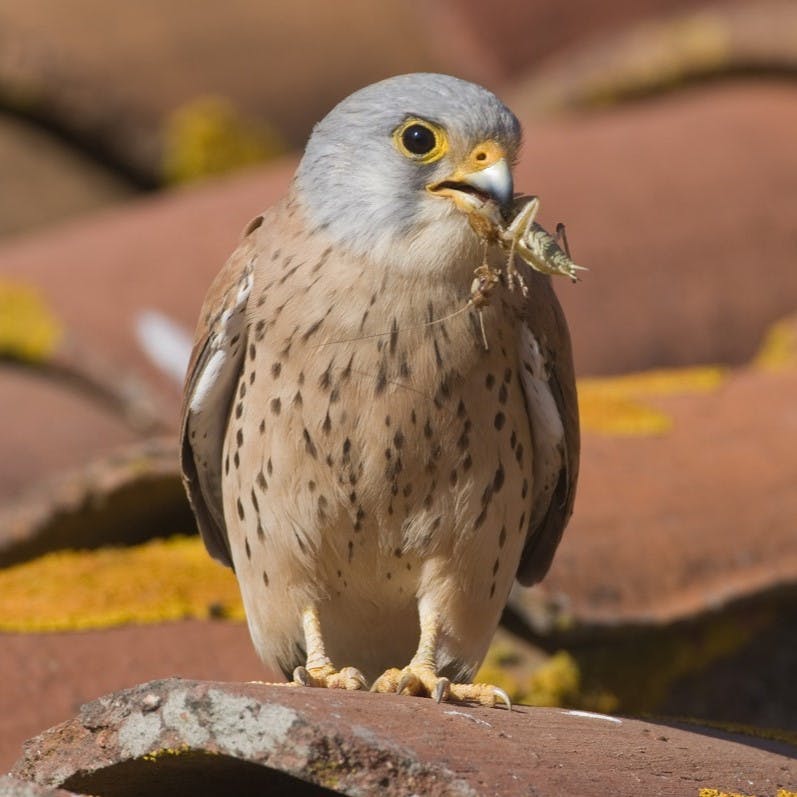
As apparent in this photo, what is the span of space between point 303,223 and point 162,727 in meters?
1.14

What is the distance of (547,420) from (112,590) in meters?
0.94

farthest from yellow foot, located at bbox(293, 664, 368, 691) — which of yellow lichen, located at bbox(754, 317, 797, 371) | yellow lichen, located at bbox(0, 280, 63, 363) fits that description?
yellow lichen, located at bbox(754, 317, 797, 371)

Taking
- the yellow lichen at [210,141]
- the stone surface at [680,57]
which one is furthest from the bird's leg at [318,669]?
the yellow lichen at [210,141]

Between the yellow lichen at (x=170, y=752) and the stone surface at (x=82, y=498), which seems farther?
the stone surface at (x=82, y=498)

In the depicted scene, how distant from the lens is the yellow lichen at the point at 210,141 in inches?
278

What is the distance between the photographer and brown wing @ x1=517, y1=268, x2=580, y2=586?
303cm

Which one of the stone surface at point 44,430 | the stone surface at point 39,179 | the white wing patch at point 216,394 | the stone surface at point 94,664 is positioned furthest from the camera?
the stone surface at point 39,179

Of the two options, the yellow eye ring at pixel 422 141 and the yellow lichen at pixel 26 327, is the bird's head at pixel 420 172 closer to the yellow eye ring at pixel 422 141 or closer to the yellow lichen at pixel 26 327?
the yellow eye ring at pixel 422 141

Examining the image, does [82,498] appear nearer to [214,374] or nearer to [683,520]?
[214,374]

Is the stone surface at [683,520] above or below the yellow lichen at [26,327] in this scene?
below

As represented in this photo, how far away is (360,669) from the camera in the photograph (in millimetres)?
3244

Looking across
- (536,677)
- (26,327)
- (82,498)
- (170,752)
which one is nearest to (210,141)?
(26,327)

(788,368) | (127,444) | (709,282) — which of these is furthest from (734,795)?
(709,282)

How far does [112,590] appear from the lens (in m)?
3.40
